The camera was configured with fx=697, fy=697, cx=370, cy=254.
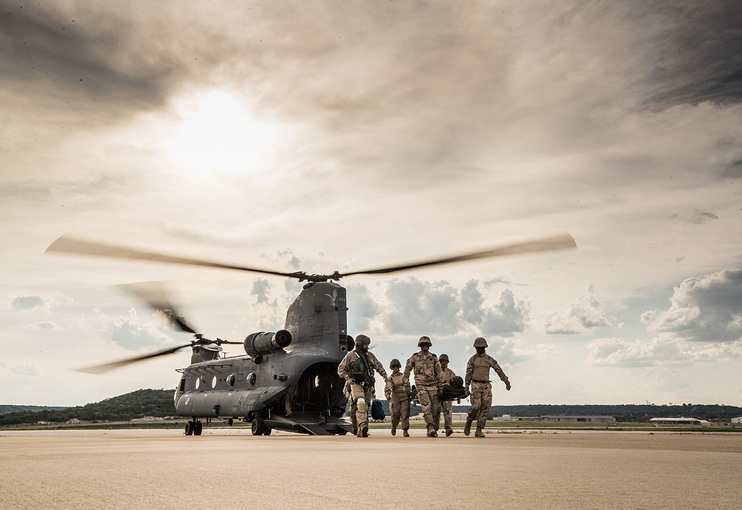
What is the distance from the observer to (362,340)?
59.1 feet

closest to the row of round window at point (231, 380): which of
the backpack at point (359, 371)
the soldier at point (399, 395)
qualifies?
the backpack at point (359, 371)

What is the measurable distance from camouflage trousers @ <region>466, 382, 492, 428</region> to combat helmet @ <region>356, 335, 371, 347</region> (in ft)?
9.38

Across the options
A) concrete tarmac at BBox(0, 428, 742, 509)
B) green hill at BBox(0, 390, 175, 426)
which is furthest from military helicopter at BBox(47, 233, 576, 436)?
green hill at BBox(0, 390, 175, 426)

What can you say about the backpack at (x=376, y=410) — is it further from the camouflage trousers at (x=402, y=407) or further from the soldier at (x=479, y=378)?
the soldier at (x=479, y=378)

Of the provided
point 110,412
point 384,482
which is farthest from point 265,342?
point 110,412

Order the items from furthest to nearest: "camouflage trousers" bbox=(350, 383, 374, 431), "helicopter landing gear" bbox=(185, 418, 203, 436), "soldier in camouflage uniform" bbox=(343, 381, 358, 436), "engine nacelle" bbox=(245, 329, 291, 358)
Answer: "helicopter landing gear" bbox=(185, 418, 203, 436) < "engine nacelle" bbox=(245, 329, 291, 358) < "soldier in camouflage uniform" bbox=(343, 381, 358, 436) < "camouflage trousers" bbox=(350, 383, 374, 431)

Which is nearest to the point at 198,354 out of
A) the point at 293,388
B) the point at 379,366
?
the point at 293,388

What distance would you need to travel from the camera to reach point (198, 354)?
1150 inches

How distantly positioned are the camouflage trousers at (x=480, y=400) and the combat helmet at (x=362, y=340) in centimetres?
286

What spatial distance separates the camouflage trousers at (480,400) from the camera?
1678 cm

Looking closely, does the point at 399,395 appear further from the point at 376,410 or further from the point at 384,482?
the point at 384,482

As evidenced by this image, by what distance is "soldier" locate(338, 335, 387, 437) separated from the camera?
57.1 ft

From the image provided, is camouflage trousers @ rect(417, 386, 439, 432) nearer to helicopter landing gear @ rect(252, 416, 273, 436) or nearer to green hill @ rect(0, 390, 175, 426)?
helicopter landing gear @ rect(252, 416, 273, 436)

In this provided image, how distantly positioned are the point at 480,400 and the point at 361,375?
299 centimetres
